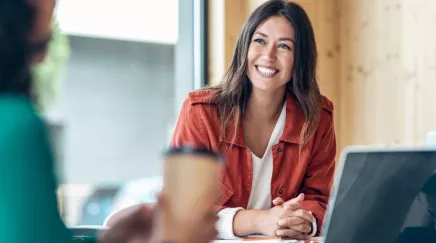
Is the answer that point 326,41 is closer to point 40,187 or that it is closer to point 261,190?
point 261,190

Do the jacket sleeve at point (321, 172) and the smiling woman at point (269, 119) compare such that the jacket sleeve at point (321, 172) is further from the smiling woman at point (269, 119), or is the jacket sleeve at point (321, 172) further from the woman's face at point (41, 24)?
the woman's face at point (41, 24)

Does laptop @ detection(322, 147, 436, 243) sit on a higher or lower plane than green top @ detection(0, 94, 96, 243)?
lower

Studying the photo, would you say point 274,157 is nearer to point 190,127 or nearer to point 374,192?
point 190,127

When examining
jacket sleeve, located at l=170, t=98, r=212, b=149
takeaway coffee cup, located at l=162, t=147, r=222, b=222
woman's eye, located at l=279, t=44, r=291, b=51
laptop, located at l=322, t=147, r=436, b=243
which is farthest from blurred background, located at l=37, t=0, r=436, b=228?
takeaway coffee cup, located at l=162, t=147, r=222, b=222

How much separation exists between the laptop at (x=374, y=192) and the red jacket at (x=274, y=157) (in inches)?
27.3

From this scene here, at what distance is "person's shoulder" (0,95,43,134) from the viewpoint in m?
0.55

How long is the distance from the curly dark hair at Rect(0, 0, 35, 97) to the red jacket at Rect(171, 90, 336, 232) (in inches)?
45.5

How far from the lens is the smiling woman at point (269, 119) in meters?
1.79

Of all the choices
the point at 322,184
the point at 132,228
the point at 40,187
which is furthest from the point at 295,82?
the point at 40,187

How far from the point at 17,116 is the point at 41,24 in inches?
4.1

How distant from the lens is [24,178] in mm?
541

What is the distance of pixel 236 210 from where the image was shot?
1.60 m

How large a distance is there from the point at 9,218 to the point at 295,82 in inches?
57.5

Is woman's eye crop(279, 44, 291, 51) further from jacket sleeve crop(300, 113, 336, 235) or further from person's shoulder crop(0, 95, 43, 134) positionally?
person's shoulder crop(0, 95, 43, 134)
